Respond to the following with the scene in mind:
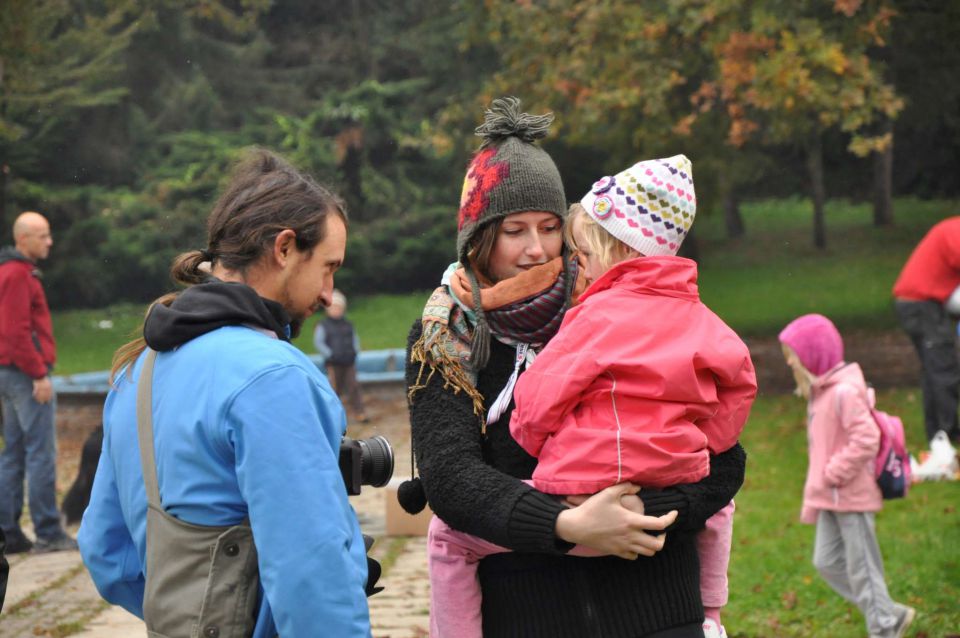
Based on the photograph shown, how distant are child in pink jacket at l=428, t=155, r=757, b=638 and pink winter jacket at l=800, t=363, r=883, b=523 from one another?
136 inches

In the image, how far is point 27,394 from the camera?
9055 mm

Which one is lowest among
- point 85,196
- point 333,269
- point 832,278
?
point 832,278

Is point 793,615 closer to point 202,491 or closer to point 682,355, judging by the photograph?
point 682,355

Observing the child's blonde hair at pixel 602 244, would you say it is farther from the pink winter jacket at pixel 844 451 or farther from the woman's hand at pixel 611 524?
the pink winter jacket at pixel 844 451

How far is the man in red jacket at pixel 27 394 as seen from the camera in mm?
8891

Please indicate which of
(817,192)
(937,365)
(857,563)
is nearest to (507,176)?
(857,563)

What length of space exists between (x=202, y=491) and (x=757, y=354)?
17613 millimetres

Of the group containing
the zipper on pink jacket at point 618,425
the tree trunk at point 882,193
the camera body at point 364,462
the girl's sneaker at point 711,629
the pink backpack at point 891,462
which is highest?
the zipper on pink jacket at point 618,425

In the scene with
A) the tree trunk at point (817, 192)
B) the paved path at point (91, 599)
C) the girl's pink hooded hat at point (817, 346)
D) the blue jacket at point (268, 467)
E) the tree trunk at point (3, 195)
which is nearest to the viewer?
the blue jacket at point (268, 467)

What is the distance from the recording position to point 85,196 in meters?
26.1

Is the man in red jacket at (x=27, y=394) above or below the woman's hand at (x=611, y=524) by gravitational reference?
below

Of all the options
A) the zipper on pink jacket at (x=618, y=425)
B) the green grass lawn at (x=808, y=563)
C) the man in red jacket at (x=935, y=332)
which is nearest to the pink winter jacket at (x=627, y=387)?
the zipper on pink jacket at (x=618, y=425)

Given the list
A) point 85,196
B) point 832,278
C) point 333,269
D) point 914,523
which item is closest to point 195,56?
point 85,196

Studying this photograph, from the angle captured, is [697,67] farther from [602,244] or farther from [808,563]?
[602,244]
